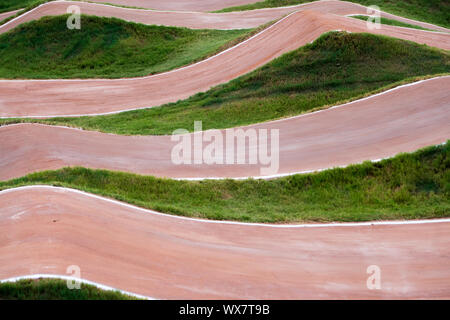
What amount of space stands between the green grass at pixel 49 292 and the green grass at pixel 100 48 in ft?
65.5

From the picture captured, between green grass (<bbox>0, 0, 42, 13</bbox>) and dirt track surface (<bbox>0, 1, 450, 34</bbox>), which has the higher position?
green grass (<bbox>0, 0, 42, 13</bbox>)

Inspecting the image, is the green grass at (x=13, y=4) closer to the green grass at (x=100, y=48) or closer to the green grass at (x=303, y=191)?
the green grass at (x=100, y=48)

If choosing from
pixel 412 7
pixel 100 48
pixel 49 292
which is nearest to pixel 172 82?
pixel 100 48

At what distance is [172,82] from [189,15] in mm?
11015

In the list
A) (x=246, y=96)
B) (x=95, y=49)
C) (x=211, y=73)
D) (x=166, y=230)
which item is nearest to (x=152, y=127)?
(x=246, y=96)

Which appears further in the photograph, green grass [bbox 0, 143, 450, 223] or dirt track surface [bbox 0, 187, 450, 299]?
green grass [bbox 0, 143, 450, 223]

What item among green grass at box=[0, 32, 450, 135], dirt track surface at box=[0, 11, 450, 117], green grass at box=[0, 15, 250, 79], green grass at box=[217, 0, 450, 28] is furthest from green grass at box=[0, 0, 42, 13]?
green grass at box=[0, 32, 450, 135]

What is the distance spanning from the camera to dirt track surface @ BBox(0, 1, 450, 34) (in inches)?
1335

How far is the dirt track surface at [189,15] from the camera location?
33.9 meters

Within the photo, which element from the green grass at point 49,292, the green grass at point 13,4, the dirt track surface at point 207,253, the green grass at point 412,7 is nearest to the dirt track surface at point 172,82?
the green grass at point 412,7

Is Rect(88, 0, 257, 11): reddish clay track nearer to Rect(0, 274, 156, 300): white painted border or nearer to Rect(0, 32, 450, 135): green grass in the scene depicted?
Rect(0, 32, 450, 135): green grass

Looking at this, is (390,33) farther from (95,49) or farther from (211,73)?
(95,49)

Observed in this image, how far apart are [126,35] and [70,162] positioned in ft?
55.7

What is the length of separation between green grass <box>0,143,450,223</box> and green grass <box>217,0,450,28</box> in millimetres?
24609
